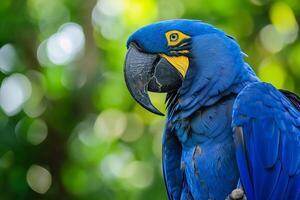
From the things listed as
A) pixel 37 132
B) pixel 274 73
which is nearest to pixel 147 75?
pixel 37 132

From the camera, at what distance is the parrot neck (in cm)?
323

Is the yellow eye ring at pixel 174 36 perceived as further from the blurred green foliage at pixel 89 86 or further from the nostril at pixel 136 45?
the blurred green foliage at pixel 89 86

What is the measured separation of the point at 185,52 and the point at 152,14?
281 cm

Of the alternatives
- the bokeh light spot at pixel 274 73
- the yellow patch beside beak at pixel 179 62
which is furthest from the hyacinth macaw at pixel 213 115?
the bokeh light spot at pixel 274 73

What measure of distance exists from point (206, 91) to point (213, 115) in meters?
0.12

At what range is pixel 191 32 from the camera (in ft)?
11.1

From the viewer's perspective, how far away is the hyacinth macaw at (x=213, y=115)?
121 inches

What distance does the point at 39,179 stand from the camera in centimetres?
530

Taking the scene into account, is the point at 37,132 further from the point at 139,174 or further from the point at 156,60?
the point at 156,60

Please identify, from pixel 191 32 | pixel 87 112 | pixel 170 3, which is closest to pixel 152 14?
pixel 170 3

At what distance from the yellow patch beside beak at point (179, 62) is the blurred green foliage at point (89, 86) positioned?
187cm

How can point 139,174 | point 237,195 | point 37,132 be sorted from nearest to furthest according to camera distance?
point 237,195, point 37,132, point 139,174

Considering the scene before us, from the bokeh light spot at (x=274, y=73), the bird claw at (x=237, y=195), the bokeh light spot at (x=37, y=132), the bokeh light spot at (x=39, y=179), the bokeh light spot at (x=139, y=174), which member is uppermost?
the bird claw at (x=237, y=195)

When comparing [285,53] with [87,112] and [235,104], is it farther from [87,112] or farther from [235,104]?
[235,104]
